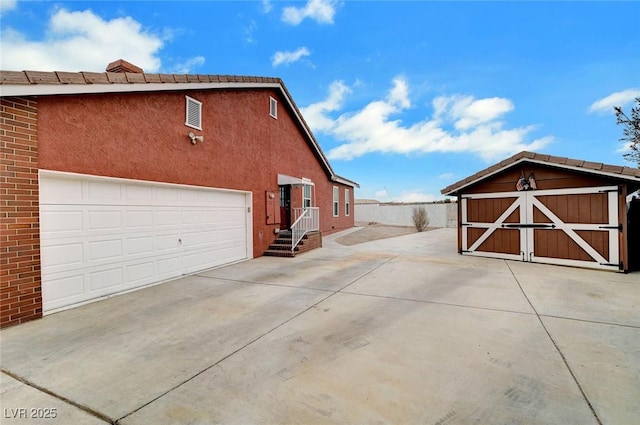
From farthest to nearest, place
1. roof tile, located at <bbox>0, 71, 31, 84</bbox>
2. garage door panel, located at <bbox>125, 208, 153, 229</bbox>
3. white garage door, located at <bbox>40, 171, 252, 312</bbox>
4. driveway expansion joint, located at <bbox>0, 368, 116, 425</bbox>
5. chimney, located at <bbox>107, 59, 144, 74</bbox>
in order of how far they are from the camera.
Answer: chimney, located at <bbox>107, 59, 144, 74</bbox>, garage door panel, located at <bbox>125, 208, 153, 229</bbox>, white garage door, located at <bbox>40, 171, 252, 312</bbox>, roof tile, located at <bbox>0, 71, 31, 84</bbox>, driveway expansion joint, located at <bbox>0, 368, 116, 425</bbox>

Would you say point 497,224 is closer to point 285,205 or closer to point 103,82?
point 285,205

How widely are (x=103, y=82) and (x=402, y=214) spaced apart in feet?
74.1

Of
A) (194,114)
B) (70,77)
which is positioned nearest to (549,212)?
(194,114)

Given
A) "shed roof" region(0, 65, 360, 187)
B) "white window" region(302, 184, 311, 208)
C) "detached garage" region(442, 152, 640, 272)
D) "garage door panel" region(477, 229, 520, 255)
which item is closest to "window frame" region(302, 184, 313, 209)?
"white window" region(302, 184, 311, 208)

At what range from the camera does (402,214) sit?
→ 80.8 feet

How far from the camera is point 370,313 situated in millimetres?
4352

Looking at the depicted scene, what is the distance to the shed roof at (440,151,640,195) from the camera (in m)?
6.70

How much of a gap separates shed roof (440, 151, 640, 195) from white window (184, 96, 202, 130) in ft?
26.7

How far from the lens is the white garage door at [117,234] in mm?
4664

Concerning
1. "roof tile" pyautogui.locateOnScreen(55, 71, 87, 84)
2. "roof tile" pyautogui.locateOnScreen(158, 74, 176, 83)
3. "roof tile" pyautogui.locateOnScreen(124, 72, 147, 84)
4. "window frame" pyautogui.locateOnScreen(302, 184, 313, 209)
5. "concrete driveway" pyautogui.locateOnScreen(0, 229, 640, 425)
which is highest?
"roof tile" pyautogui.locateOnScreen(158, 74, 176, 83)

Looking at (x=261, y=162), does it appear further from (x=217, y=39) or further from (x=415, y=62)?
(x=415, y=62)

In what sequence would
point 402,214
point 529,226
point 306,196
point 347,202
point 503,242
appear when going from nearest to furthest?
point 529,226 → point 503,242 → point 306,196 → point 347,202 → point 402,214

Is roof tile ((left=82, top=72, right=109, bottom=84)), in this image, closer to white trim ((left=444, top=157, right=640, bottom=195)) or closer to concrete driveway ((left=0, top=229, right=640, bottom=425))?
concrete driveway ((left=0, top=229, right=640, bottom=425))

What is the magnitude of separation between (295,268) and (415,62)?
10.8 meters
